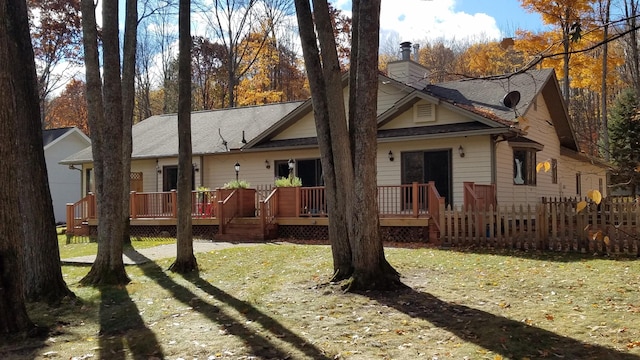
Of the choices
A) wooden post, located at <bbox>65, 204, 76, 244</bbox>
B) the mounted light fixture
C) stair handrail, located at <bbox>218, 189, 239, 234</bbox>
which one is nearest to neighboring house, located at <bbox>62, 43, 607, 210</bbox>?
the mounted light fixture

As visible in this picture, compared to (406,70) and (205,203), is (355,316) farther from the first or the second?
(406,70)

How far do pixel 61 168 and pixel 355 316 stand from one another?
30.3 meters

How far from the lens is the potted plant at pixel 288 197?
16109 millimetres

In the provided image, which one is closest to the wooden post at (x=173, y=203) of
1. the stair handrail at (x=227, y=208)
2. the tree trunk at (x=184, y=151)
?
the stair handrail at (x=227, y=208)

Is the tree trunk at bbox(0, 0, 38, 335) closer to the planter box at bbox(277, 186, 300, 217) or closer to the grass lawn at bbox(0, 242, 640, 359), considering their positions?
the grass lawn at bbox(0, 242, 640, 359)

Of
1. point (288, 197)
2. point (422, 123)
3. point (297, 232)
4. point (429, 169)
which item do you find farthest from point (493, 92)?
point (297, 232)

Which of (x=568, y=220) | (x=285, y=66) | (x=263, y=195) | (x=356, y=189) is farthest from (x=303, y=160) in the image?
(x=285, y=66)

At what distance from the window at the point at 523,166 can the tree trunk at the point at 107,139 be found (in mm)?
12342

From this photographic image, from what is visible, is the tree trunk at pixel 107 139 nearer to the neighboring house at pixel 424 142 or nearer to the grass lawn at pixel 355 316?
the grass lawn at pixel 355 316

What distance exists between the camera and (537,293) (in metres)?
7.30

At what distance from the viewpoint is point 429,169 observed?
1653 centimetres

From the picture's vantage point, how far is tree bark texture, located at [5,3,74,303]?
305 inches

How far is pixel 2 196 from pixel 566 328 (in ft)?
20.3

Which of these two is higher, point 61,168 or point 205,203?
point 61,168
